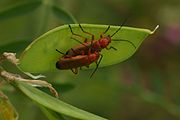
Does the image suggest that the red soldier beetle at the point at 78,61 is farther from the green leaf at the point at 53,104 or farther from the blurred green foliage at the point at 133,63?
the blurred green foliage at the point at 133,63

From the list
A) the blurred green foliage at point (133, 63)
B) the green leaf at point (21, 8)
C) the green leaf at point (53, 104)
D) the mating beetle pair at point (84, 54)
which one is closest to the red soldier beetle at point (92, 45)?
the mating beetle pair at point (84, 54)

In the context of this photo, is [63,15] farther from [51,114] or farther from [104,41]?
[51,114]

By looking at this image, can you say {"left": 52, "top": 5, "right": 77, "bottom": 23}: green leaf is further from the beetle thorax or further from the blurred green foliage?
the blurred green foliage

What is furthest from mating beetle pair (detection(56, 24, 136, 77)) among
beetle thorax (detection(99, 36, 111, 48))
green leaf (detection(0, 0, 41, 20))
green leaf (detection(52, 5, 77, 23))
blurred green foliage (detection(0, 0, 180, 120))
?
blurred green foliage (detection(0, 0, 180, 120))

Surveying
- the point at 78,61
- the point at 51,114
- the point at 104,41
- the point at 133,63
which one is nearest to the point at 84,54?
the point at 78,61

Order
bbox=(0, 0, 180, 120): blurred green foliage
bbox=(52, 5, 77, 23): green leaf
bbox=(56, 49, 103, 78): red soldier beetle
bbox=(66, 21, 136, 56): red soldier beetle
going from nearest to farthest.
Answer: bbox=(66, 21, 136, 56): red soldier beetle → bbox=(56, 49, 103, 78): red soldier beetle → bbox=(52, 5, 77, 23): green leaf → bbox=(0, 0, 180, 120): blurred green foliage

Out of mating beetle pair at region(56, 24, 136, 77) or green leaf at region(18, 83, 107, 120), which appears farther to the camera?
mating beetle pair at region(56, 24, 136, 77)

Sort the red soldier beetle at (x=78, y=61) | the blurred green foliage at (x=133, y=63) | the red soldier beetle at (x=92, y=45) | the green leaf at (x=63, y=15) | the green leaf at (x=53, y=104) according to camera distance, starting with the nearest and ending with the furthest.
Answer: the green leaf at (x=53, y=104) < the red soldier beetle at (x=92, y=45) < the red soldier beetle at (x=78, y=61) < the green leaf at (x=63, y=15) < the blurred green foliage at (x=133, y=63)
